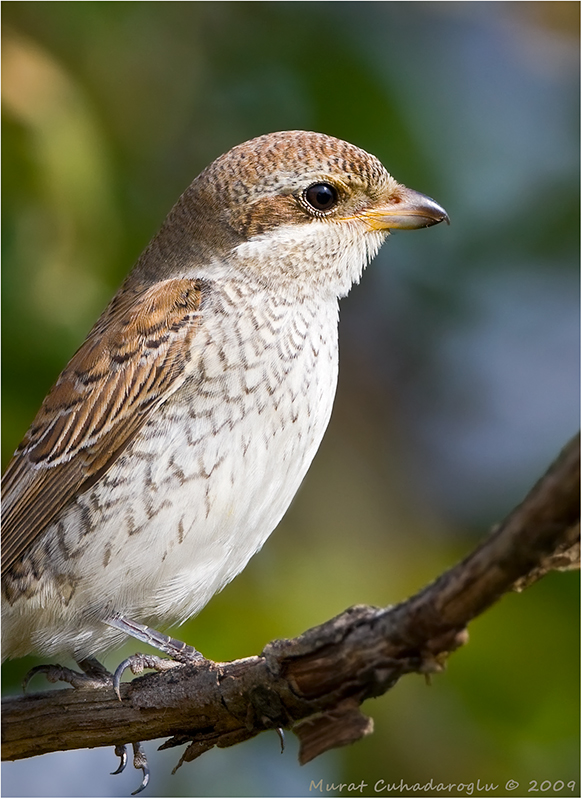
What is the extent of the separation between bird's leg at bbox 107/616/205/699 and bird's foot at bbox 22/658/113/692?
0.36 ft

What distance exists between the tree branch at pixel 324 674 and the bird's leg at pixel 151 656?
0.09 metres

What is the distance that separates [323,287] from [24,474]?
3.41ft

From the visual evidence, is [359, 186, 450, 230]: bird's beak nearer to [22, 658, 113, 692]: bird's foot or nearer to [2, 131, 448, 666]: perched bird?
[2, 131, 448, 666]: perched bird

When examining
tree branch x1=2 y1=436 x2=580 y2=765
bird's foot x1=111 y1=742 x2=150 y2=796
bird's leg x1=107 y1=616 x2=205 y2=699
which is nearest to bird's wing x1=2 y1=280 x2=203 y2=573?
bird's leg x1=107 y1=616 x2=205 y2=699

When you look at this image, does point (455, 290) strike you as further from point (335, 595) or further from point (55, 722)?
point (55, 722)

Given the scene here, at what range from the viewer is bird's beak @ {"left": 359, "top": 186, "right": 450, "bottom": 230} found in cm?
289

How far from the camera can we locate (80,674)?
2807 millimetres

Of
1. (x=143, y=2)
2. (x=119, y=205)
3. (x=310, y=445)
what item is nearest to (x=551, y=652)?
(x=310, y=445)

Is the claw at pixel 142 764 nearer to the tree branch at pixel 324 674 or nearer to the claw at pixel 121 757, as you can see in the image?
the claw at pixel 121 757

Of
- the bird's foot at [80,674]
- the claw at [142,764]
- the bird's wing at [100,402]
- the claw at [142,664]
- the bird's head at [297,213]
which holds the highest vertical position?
the bird's head at [297,213]

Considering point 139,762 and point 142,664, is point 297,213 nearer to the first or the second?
point 142,664

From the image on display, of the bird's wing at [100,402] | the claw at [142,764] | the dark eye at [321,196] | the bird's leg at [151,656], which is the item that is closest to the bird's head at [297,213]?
the dark eye at [321,196]

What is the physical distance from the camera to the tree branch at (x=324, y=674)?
137cm

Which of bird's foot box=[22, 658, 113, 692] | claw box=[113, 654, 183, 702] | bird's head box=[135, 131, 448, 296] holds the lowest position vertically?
bird's foot box=[22, 658, 113, 692]
